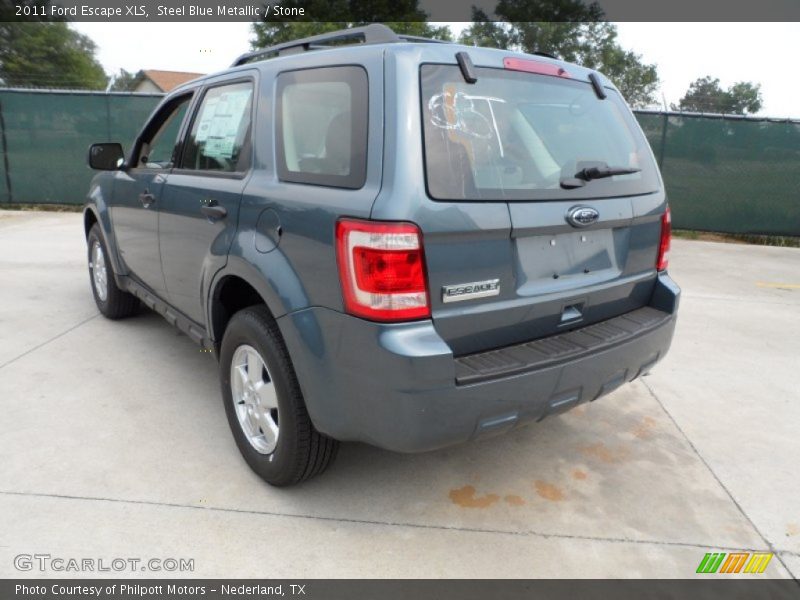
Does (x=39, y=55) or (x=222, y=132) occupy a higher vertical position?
(x=39, y=55)

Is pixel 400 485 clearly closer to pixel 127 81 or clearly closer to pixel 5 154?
pixel 5 154

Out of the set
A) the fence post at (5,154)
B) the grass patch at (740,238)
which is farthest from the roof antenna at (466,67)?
the fence post at (5,154)

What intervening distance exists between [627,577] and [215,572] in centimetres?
149

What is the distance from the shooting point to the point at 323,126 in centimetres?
244

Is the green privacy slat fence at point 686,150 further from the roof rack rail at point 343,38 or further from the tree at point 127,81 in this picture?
the tree at point 127,81

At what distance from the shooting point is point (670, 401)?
12.5ft

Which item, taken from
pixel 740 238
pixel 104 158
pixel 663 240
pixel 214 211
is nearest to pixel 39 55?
pixel 740 238

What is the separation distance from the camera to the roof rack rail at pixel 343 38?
2436 mm

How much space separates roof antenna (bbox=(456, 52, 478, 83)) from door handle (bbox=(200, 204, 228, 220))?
1231mm

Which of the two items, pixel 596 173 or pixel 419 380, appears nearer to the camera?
pixel 419 380

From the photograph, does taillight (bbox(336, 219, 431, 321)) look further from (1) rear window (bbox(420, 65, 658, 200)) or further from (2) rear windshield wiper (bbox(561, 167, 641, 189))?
(2) rear windshield wiper (bbox(561, 167, 641, 189))

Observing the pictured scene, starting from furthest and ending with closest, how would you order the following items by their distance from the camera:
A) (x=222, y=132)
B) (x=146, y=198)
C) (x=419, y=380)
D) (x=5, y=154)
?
(x=5, y=154), (x=146, y=198), (x=222, y=132), (x=419, y=380)

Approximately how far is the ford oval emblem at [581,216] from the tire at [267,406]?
4.07 ft

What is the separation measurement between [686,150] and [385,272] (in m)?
9.86
